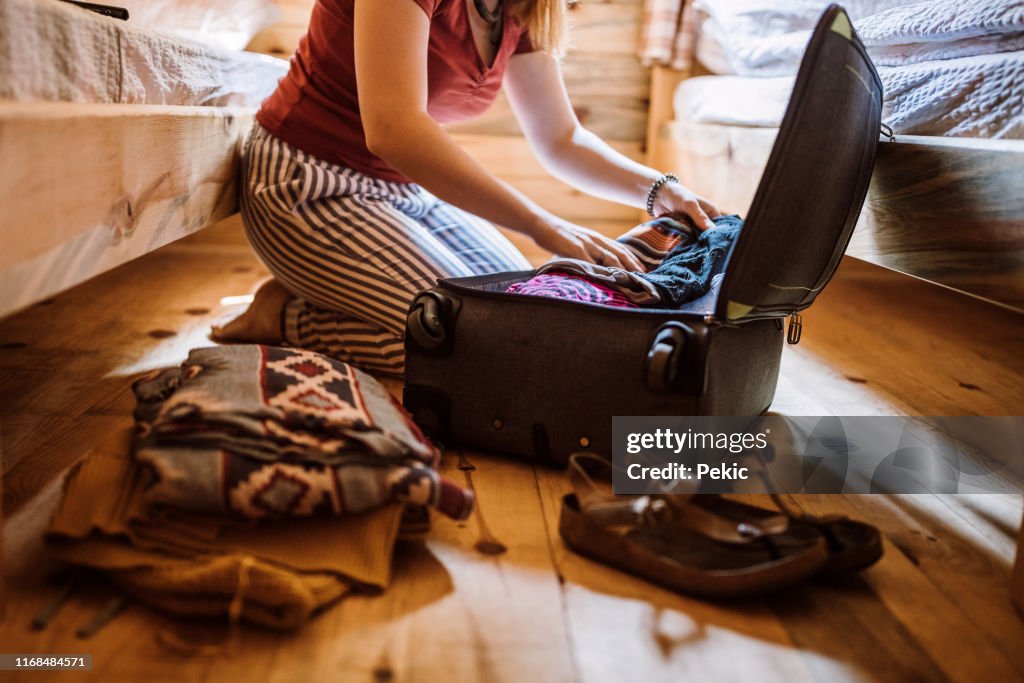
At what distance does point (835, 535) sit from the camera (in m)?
0.77

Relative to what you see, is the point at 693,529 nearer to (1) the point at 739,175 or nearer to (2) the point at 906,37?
(2) the point at 906,37

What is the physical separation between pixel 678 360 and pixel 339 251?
23.8 inches

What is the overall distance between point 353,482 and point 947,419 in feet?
3.11

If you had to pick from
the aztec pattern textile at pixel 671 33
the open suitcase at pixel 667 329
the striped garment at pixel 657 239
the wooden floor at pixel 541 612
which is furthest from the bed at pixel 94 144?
the aztec pattern textile at pixel 671 33

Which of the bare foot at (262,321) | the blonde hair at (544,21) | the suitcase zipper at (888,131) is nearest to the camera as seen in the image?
the suitcase zipper at (888,131)

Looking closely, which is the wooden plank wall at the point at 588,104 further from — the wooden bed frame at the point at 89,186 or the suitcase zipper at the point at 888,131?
the suitcase zipper at the point at 888,131

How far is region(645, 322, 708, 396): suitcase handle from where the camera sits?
873 millimetres

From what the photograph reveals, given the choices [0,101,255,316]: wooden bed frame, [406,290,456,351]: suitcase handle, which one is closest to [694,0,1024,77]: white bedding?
[406,290,456,351]: suitcase handle

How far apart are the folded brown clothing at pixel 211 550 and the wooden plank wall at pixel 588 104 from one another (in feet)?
5.76

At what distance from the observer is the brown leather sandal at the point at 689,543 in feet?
2.35

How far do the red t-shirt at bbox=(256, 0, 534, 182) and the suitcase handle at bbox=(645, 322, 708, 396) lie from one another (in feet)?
2.00

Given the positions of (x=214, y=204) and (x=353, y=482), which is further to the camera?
(x=214, y=204)

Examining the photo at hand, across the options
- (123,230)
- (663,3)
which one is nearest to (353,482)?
(123,230)

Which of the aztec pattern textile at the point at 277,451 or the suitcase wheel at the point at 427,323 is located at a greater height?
the suitcase wheel at the point at 427,323
